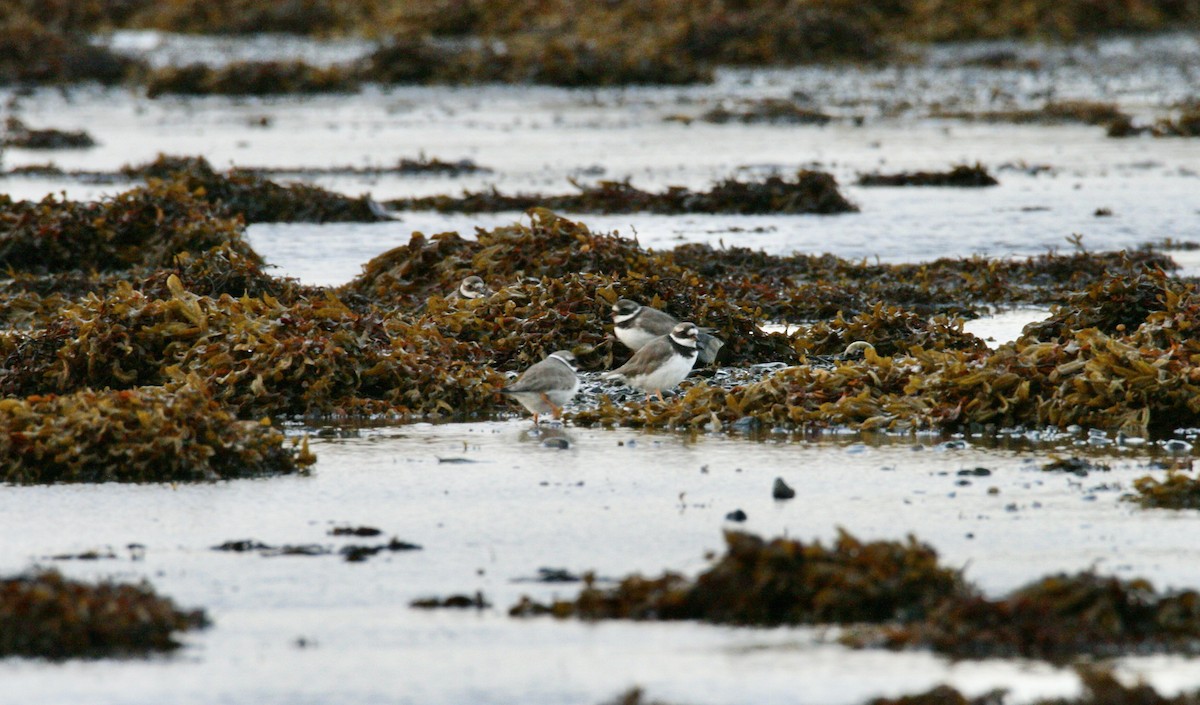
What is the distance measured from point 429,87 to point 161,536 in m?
24.8

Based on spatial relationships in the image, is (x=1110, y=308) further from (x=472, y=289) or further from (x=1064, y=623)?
(x=1064, y=623)

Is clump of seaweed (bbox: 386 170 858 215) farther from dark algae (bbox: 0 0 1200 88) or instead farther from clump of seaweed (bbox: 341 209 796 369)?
dark algae (bbox: 0 0 1200 88)

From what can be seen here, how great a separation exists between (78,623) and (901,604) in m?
2.27

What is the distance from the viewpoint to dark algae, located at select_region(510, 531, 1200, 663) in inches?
185

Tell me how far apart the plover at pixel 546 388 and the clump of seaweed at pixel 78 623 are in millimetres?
3235

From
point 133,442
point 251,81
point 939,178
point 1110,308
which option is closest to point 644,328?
point 1110,308

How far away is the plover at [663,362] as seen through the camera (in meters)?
8.28

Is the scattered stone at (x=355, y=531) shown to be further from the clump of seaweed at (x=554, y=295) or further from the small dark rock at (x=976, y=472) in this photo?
the clump of seaweed at (x=554, y=295)

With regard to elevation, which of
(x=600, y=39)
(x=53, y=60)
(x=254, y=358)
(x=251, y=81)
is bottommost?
(x=254, y=358)

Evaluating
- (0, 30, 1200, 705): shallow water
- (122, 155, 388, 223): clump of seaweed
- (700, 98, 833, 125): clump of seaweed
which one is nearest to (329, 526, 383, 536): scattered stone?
(0, 30, 1200, 705): shallow water

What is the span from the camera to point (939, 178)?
17.8m

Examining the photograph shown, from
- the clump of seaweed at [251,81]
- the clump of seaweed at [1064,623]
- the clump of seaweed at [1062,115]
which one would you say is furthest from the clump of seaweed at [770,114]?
the clump of seaweed at [1064,623]

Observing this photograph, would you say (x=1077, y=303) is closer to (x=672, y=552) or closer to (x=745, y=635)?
(x=672, y=552)

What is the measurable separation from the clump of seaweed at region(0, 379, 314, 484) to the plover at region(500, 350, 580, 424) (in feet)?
4.18
